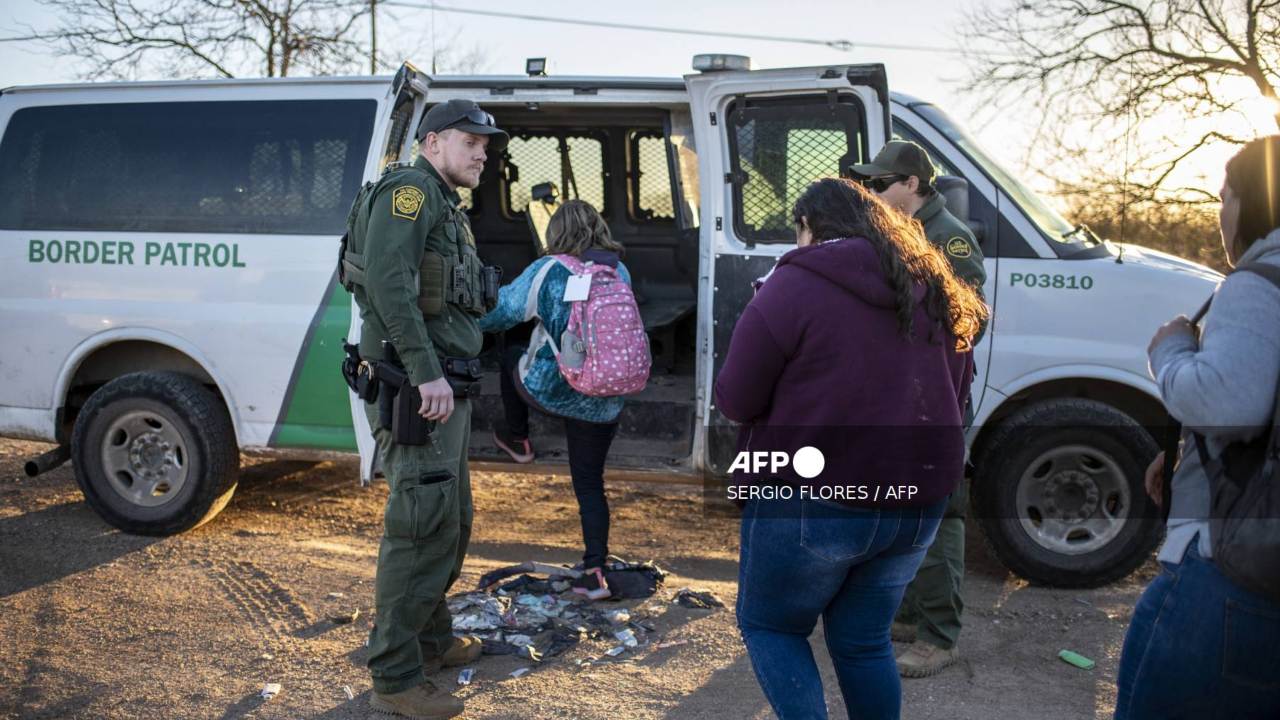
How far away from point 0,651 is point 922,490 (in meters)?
3.53

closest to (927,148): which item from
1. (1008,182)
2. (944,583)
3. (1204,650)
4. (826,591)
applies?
(1008,182)

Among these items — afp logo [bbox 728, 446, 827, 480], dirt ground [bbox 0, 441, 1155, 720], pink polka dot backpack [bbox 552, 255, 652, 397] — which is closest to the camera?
afp logo [bbox 728, 446, 827, 480]

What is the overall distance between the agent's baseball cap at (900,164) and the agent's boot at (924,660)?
70.4 inches

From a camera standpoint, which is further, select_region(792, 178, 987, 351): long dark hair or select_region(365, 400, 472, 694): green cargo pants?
select_region(365, 400, 472, 694): green cargo pants

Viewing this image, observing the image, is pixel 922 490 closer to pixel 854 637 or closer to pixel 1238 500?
pixel 854 637

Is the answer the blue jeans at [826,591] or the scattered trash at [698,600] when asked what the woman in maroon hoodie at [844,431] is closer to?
the blue jeans at [826,591]

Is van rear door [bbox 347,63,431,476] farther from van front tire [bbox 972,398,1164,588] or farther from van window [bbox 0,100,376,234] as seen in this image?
van front tire [bbox 972,398,1164,588]

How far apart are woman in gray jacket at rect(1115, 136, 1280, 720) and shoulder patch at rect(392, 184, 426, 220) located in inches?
87.9

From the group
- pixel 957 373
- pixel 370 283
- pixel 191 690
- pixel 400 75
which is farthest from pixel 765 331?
pixel 400 75

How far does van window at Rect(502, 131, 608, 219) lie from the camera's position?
6.97m

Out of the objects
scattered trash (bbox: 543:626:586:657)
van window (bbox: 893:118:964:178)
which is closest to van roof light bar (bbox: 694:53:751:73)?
van window (bbox: 893:118:964:178)

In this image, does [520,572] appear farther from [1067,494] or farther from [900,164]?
[1067,494]

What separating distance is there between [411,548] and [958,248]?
2156 millimetres

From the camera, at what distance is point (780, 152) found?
207 inches
